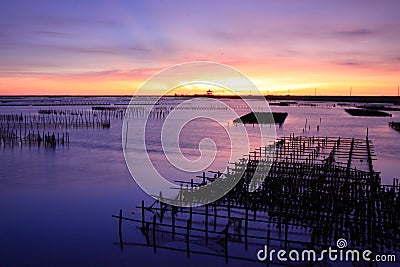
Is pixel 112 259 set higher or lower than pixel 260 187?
lower

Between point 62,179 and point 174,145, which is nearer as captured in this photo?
point 62,179

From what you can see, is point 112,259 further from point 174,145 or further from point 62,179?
point 174,145

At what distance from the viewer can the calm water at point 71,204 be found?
986 centimetres

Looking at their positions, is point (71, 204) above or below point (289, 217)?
below

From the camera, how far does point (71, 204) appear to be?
14.0 m

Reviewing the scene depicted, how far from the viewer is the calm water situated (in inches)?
388

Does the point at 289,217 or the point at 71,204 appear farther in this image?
the point at 71,204

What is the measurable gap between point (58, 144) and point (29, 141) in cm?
198

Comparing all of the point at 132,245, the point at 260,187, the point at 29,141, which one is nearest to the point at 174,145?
the point at 29,141

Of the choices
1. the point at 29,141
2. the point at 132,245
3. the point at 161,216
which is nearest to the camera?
the point at 132,245

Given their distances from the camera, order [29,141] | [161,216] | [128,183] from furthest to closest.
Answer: [29,141]
[128,183]
[161,216]

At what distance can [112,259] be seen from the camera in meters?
9.80

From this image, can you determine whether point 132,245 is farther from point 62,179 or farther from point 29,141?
point 29,141

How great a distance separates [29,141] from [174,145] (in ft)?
33.4
